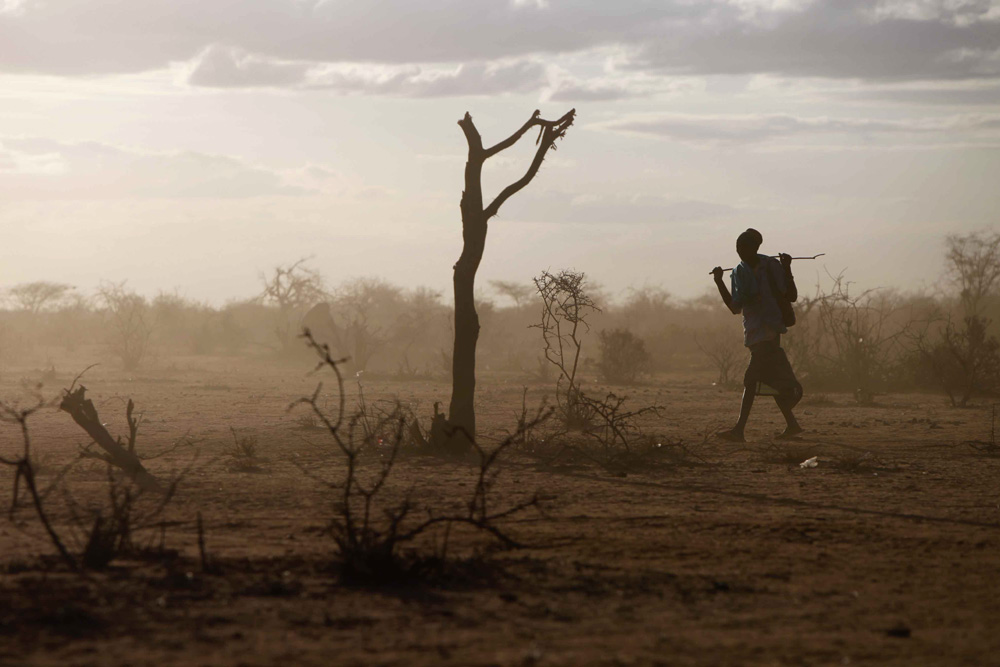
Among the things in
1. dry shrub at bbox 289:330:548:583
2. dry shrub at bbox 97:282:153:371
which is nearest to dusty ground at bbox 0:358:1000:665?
dry shrub at bbox 289:330:548:583

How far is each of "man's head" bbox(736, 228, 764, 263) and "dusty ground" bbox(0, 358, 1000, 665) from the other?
5.87 ft

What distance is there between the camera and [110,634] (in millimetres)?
4027

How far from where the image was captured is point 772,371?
10812 millimetres

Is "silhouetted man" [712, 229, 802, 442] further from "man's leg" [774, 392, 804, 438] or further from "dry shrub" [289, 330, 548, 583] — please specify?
"dry shrub" [289, 330, 548, 583]

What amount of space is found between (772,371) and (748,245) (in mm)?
1182

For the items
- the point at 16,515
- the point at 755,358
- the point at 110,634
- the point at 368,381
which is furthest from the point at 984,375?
the point at 110,634

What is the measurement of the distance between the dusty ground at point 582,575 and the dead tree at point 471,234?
2.58 ft

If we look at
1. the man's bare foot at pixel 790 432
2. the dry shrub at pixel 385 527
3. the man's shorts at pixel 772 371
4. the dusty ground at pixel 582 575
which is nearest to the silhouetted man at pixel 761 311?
the man's shorts at pixel 772 371

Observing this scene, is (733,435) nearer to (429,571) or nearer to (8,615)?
(429,571)

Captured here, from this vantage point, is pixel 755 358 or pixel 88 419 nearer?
pixel 88 419

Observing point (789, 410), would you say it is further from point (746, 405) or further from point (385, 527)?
point (385, 527)

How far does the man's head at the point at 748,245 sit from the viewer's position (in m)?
10.8

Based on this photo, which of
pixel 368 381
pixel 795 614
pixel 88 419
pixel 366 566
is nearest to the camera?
pixel 795 614

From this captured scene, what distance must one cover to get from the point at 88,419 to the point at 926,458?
6.81m
